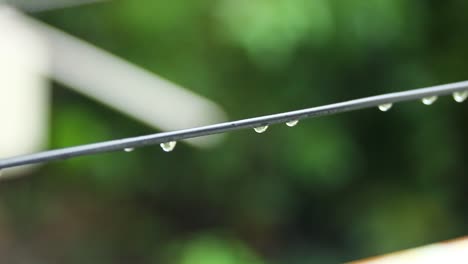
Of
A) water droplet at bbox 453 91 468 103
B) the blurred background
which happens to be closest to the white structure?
the blurred background

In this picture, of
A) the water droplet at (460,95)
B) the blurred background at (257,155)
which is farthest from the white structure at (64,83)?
the water droplet at (460,95)

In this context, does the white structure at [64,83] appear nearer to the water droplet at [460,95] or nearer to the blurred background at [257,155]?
the blurred background at [257,155]

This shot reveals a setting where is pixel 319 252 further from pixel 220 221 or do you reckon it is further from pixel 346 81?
pixel 346 81

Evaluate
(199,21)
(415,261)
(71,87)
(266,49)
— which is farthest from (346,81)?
(415,261)

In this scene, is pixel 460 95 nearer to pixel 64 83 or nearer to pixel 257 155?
pixel 257 155

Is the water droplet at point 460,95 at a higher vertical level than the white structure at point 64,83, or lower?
lower

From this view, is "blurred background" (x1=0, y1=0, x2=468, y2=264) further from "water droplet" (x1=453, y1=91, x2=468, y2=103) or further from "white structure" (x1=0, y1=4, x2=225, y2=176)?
"water droplet" (x1=453, y1=91, x2=468, y2=103)

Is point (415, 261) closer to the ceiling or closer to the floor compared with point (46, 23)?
closer to the floor

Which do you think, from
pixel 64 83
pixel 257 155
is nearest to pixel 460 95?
pixel 257 155
